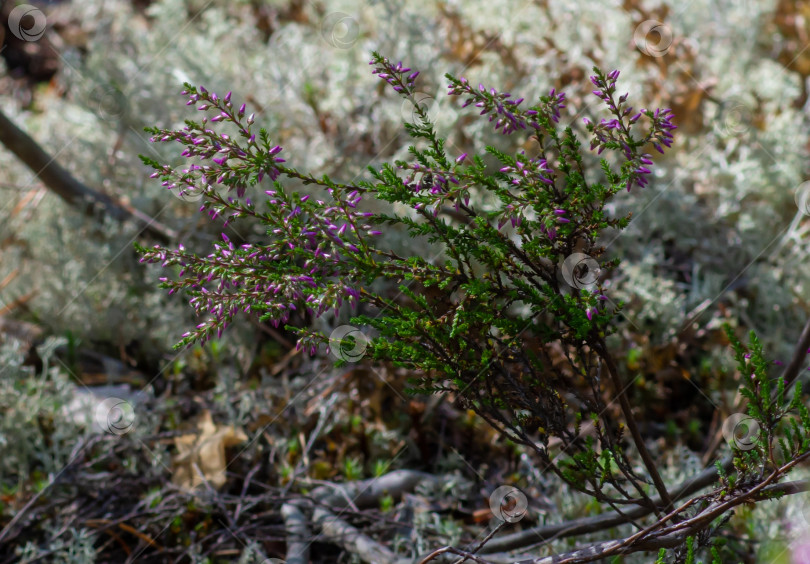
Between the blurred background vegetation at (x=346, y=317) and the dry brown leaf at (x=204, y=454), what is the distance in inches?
0.6

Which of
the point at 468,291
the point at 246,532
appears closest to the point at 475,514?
the point at 246,532

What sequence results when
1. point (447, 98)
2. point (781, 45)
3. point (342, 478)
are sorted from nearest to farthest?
point (342, 478)
point (447, 98)
point (781, 45)

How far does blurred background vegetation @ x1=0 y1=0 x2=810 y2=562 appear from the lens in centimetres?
276

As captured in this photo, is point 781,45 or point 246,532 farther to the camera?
point 781,45

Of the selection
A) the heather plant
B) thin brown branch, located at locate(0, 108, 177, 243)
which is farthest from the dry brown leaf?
the heather plant

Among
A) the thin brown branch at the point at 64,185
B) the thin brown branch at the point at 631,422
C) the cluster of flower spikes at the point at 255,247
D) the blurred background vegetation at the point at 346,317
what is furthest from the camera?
the thin brown branch at the point at 64,185

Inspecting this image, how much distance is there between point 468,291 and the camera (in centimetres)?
159

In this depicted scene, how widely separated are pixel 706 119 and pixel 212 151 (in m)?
3.17

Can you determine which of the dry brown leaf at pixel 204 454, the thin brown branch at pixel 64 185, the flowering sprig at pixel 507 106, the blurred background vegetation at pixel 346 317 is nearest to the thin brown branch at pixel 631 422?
the flowering sprig at pixel 507 106

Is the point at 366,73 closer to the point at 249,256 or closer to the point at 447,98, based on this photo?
the point at 447,98

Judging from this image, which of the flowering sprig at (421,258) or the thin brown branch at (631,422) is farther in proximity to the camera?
the thin brown branch at (631,422)

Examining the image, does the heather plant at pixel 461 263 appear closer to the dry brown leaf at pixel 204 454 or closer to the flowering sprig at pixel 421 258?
the flowering sprig at pixel 421 258

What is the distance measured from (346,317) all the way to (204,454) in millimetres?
883

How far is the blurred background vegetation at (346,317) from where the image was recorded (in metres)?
2.76
